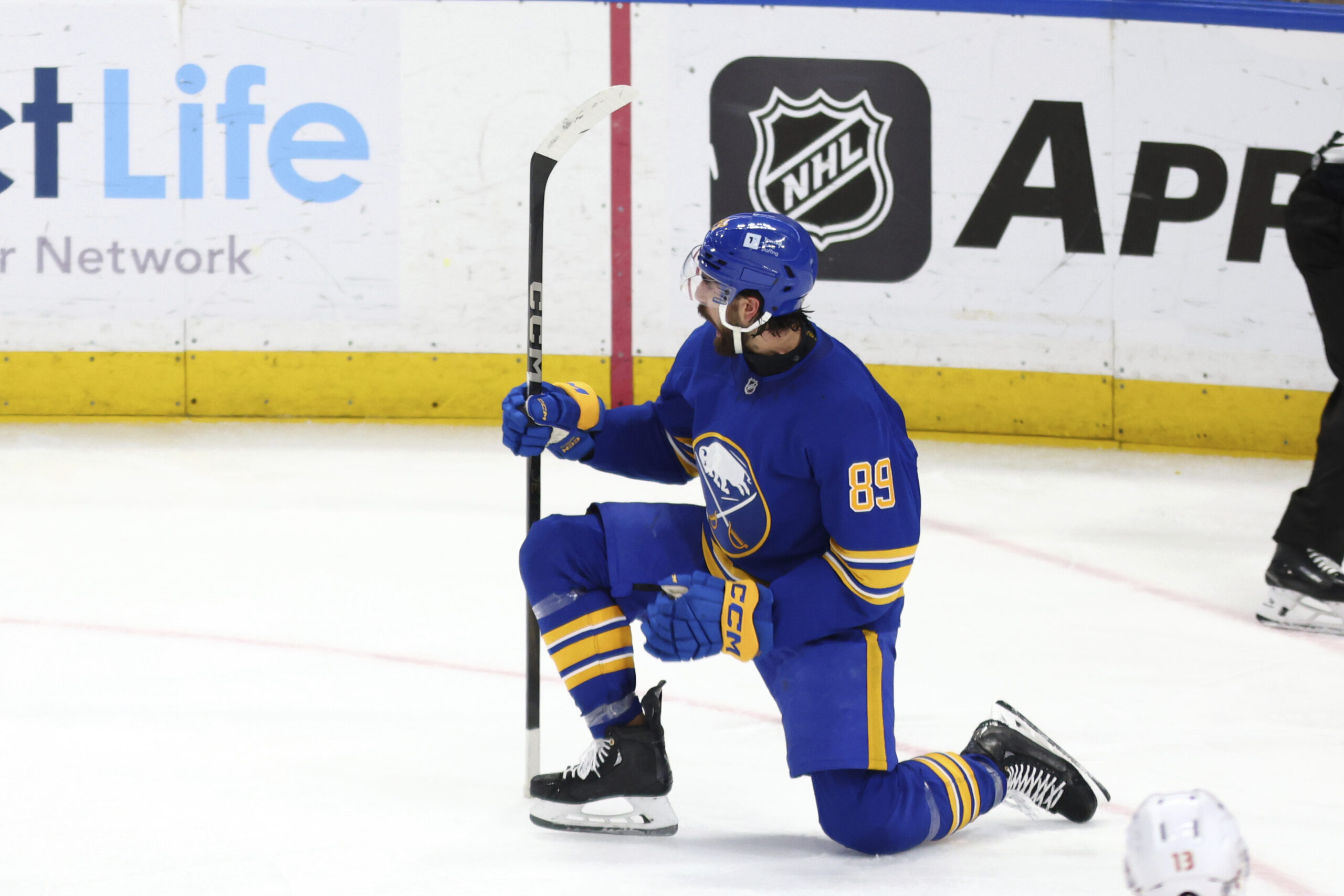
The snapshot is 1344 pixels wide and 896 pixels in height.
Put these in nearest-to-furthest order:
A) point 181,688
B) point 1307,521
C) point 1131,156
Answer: point 181,688 → point 1307,521 → point 1131,156

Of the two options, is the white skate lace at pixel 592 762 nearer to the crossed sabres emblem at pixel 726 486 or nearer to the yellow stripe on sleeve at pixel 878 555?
the crossed sabres emblem at pixel 726 486

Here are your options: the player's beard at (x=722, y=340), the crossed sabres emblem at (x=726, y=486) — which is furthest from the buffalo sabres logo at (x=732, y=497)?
the player's beard at (x=722, y=340)

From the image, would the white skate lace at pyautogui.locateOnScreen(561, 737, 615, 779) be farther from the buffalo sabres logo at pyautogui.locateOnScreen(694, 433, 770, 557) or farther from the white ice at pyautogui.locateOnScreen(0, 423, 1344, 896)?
the buffalo sabres logo at pyautogui.locateOnScreen(694, 433, 770, 557)

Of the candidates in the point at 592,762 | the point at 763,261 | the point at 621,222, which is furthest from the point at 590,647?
the point at 621,222

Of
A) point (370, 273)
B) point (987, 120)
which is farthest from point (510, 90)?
point (987, 120)

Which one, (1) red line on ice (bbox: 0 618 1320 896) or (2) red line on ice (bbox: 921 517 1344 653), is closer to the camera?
(1) red line on ice (bbox: 0 618 1320 896)

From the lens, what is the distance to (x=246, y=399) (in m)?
5.54

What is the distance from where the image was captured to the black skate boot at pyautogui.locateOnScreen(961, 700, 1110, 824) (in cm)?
229

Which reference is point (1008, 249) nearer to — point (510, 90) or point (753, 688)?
point (510, 90)

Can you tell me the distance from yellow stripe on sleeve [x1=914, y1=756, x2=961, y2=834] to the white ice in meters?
0.04

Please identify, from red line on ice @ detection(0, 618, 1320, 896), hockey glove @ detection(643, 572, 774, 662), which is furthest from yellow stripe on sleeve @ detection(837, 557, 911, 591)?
red line on ice @ detection(0, 618, 1320, 896)

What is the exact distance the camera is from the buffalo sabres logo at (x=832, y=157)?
5516 mm

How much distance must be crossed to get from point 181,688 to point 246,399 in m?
2.85

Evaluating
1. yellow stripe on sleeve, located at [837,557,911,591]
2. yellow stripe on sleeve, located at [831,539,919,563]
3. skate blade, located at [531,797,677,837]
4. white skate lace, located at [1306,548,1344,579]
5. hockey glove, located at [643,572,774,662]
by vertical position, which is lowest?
skate blade, located at [531,797,677,837]
